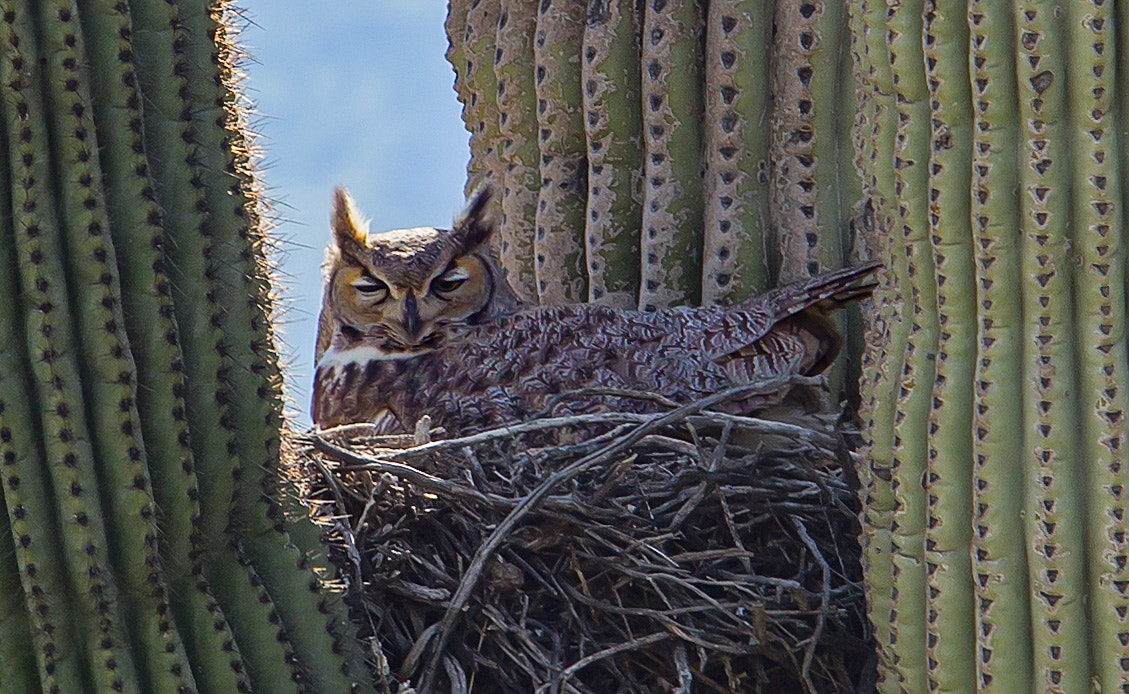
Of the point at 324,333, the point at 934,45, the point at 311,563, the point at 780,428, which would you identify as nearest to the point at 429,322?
the point at 324,333

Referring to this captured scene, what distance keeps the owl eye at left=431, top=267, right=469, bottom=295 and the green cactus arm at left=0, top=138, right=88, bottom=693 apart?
2.37m

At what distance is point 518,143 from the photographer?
495cm

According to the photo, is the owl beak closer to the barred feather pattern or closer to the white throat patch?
the white throat patch

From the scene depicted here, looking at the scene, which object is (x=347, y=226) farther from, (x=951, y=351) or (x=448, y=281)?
(x=951, y=351)

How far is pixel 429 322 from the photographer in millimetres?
4688

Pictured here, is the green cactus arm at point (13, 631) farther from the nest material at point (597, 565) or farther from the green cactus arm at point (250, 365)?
the nest material at point (597, 565)

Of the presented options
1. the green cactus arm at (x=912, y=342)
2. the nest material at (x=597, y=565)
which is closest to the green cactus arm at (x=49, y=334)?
the nest material at (x=597, y=565)

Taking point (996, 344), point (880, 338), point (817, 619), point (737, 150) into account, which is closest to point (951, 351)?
point (996, 344)

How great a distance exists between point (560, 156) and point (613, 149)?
0.68ft

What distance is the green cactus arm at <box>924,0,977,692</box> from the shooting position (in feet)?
8.63

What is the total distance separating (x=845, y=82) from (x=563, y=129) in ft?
2.83

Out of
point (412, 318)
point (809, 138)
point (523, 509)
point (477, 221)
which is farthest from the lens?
point (477, 221)

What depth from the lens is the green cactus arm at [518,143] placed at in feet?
15.9

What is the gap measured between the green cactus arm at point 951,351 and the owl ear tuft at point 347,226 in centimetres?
254
